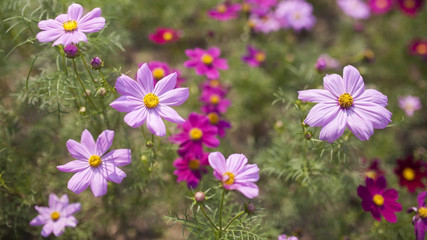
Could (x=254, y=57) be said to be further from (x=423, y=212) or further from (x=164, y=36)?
(x=423, y=212)

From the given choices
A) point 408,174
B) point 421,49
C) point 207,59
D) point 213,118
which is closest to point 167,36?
point 207,59

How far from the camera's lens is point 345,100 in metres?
1.38

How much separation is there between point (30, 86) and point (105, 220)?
98 centimetres

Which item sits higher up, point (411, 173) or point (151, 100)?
point (151, 100)

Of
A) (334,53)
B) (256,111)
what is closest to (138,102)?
(256,111)

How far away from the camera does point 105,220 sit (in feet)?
6.85

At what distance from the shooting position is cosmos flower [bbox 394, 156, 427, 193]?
221cm

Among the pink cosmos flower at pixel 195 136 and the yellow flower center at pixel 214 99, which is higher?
the yellow flower center at pixel 214 99

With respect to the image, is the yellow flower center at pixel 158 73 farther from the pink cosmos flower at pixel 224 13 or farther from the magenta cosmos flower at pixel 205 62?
the pink cosmos flower at pixel 224 13

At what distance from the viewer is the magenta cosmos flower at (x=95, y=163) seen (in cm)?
136

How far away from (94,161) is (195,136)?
2.00 ft

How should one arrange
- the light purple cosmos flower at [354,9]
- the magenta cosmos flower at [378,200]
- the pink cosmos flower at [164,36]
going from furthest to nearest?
1. the light purple cosmos flower at [354,9]
2. the pink cosmos flower at [164,36]
3. the magenta cosmos flower at [378,200]

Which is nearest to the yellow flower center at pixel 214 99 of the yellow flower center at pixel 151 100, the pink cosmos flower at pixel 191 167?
the pink cosmos flower at pixel 191 167

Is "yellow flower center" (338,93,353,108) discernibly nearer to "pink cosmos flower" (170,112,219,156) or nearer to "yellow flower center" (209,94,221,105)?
"pink cosmos flower" (170,112,219,156)
